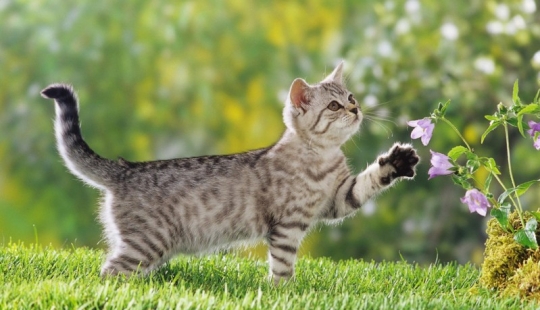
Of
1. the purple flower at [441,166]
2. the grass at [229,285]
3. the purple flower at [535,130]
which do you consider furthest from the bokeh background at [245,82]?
the purple flower at [441,166]

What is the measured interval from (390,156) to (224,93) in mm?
3143

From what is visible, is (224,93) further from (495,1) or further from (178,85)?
(495,1)

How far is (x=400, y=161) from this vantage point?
3.13m

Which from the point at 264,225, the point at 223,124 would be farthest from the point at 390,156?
the point at 223,124

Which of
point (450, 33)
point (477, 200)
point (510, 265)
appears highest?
point (450, 33)

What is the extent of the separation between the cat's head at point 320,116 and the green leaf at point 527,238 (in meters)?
0.75

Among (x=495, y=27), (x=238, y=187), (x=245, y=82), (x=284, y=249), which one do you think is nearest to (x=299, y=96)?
(x=238, y=187)

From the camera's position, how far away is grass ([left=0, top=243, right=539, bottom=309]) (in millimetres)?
2479

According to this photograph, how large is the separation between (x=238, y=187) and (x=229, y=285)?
0.39 meters

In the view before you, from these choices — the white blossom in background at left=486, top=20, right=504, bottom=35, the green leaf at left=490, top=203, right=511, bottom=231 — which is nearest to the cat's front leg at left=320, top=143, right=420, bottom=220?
the green leaf at left=490, top=203, right=511, bottom=231

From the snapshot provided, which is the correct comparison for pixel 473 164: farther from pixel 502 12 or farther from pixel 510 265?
pixel 502 12

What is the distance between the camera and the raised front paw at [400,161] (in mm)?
3109

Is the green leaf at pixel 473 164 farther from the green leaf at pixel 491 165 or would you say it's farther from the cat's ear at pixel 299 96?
the cat's ear at pixel 299 96

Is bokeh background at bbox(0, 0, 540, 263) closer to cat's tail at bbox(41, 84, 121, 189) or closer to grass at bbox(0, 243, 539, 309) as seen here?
grass at bbox(0, 243, 539, 309)
